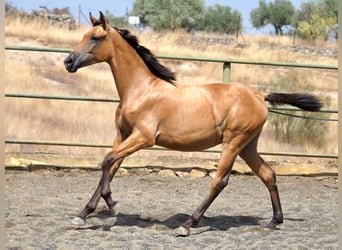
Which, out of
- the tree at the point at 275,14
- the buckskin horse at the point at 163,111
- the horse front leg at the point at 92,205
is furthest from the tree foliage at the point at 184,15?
the horse front leg at the point at 92,205

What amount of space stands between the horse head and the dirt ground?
136 cm

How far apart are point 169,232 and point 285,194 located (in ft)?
8.66

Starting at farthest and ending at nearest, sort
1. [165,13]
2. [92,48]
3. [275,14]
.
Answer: [275,14] → [165,13] → [92,48]

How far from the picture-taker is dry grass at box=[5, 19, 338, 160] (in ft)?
35.9

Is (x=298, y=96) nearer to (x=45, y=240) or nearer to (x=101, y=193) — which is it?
(x=101, y=193)

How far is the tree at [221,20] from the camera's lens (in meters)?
39.0

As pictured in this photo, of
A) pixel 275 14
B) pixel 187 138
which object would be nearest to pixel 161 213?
pixel 187 138

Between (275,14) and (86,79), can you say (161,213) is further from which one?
(275,14)

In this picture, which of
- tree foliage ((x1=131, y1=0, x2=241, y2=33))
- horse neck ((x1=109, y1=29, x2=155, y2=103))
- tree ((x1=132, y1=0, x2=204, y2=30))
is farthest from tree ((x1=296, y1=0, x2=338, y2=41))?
horse neck ((x1=109, y1=29, x2=155, y2=103))

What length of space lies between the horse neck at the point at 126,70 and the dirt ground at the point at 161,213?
117cm

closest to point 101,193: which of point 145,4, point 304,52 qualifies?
point 304,52

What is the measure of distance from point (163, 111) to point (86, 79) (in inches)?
510

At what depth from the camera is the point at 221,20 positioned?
4041 centimetres

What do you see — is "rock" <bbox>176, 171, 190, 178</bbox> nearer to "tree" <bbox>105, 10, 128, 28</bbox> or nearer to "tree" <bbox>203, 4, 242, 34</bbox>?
"tree" <bbox>105, 10, 128, 28</bbox>
